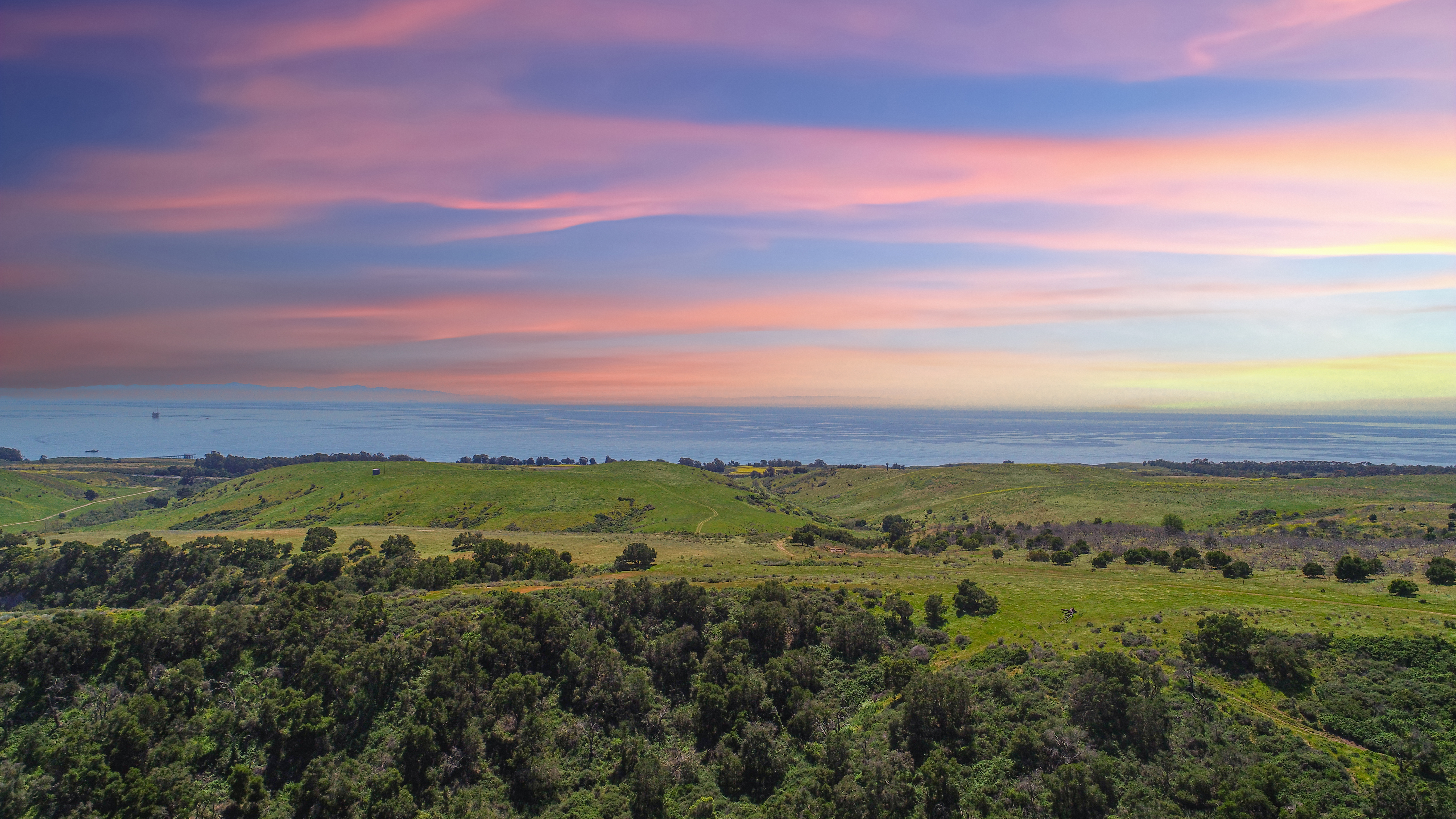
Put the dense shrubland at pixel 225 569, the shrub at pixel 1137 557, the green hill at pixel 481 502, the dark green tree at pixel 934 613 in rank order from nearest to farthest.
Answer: the dark green tree at pixel 934 613
the dense shrubland at pixel 225 569
the shrub at pixel 1137 557
the green hill at pixel 481 502

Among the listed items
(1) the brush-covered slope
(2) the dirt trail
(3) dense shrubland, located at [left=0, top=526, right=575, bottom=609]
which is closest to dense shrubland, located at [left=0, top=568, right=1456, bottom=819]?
(3) dense shrubland, located at [left=0, top=526, right=575, bottom=609]

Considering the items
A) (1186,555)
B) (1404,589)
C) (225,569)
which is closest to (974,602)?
(1186,555)

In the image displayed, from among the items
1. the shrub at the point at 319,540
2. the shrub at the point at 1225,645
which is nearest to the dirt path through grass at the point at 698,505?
the shrub at the point at 319,540

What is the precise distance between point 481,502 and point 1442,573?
145m

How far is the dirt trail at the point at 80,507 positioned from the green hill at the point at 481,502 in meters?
17.8

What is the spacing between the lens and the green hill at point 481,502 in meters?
126

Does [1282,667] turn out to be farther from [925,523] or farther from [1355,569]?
[925,523]

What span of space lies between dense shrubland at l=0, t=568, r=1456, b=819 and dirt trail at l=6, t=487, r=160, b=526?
481 ft

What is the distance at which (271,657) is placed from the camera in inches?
1649

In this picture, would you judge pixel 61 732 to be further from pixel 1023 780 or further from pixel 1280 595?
pixel 1280 595

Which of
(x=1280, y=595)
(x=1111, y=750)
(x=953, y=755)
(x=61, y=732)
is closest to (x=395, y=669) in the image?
(x=61, y=732)

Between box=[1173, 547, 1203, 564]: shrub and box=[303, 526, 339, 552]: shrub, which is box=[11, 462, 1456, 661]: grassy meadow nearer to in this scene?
box=[1173, 547, 1203, 564]: shrub

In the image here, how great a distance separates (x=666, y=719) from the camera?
38.6 m

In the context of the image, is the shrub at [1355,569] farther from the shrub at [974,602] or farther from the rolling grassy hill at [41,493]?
the rolling grassy hill at [41,493]
